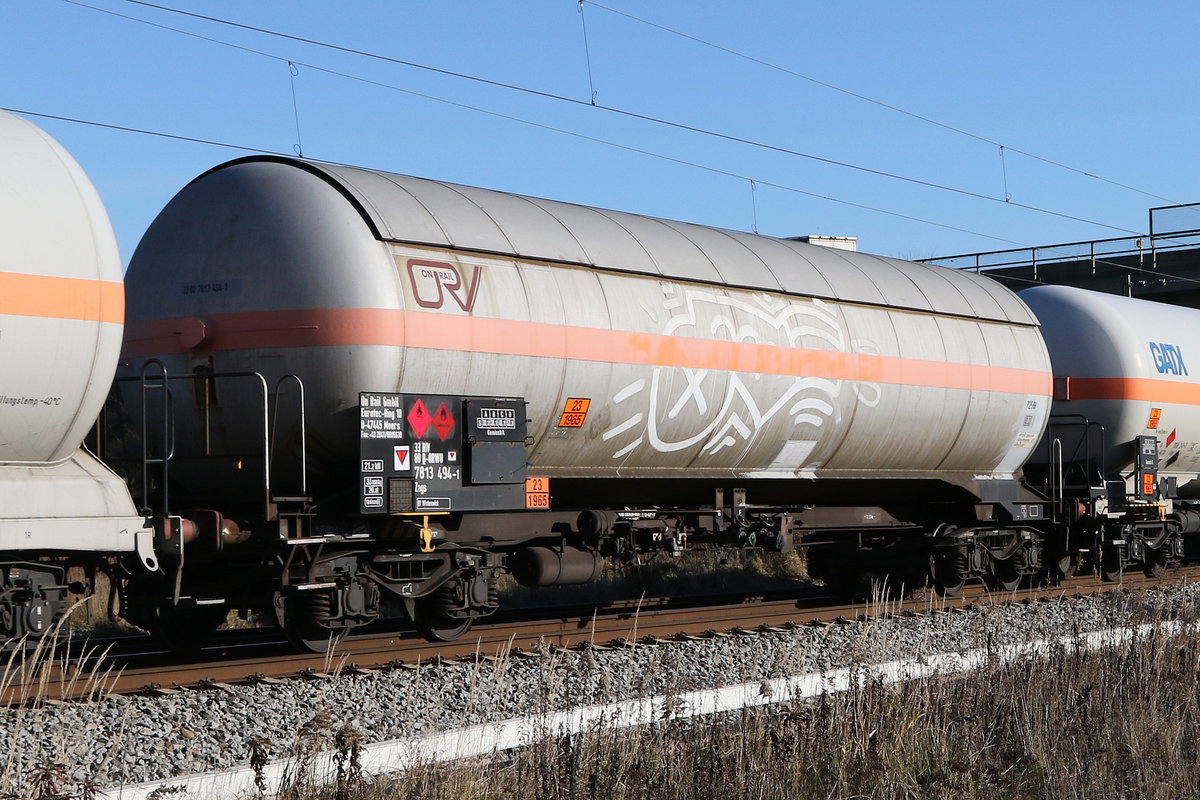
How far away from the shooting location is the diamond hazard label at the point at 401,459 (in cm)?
988

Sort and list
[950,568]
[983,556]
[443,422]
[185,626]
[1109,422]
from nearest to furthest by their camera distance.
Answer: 1. [443,422]
2. [185,626]
3. [950,568]
4. [983,556]
5. [1109,422]

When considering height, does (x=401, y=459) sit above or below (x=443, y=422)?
below

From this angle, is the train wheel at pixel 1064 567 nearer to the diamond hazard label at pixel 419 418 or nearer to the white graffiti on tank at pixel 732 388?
the white graffiti on tank at pixel 732 388

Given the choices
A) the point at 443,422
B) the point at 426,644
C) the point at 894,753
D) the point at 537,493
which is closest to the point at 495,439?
the point at 443,422

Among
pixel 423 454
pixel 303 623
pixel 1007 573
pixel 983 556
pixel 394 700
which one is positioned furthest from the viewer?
pixel 1007 573

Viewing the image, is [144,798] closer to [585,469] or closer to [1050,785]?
[1050,785]

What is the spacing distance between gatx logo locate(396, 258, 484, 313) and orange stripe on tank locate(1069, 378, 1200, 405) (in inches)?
421

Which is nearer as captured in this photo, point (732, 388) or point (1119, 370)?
point (732, 388)

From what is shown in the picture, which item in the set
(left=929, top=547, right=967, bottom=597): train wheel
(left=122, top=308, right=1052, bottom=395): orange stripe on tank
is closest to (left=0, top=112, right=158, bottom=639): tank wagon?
(left=122, top=308, right=1052, bottom=395): orange stripe on tank

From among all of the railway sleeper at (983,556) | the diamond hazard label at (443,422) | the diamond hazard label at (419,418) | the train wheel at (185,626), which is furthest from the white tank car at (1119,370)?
the train wheel at (185,626)

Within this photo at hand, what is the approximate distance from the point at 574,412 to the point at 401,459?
177 centimetres

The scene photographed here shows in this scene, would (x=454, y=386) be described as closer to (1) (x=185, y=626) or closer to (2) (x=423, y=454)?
(2) (x=423, y=454)

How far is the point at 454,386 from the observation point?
10.3m

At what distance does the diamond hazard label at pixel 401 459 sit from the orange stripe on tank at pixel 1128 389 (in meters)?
11.4
